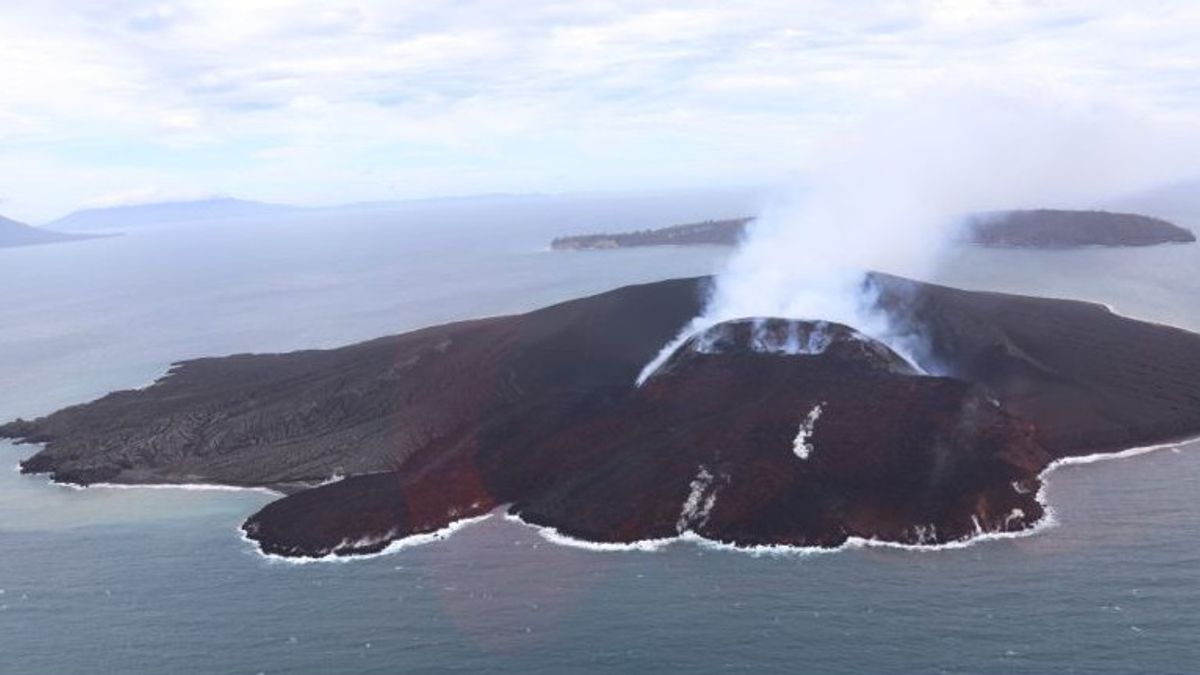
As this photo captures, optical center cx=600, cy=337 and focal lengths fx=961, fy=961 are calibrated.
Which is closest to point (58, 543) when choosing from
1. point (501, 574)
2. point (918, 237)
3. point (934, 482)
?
point (501, 574)

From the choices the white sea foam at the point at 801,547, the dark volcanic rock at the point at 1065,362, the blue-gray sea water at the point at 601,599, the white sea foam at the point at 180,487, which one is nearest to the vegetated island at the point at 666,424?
the dark volcanic rock at the point at 1065,362

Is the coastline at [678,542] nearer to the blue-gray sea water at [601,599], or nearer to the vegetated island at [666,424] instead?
the vegetated island at [666,424]

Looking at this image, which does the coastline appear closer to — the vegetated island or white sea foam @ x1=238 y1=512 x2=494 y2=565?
white sea foam @ x1=238 y1=512 x2=494 y2=565

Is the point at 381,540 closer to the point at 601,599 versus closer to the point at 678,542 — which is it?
the point at 601,599

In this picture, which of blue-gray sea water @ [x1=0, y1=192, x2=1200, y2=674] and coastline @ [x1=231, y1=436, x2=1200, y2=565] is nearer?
blue-gray sea water @ [x1=0, y1=192, x2=1200, y2=674]

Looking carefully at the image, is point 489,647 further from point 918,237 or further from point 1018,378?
point 918,237

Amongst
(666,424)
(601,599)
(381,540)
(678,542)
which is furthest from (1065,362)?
(381,540)

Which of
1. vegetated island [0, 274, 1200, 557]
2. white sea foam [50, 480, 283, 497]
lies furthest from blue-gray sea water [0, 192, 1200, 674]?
vegetated island [0, 274, 1200, 557]

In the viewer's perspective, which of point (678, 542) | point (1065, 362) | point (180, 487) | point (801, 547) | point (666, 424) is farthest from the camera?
point (1065, 362)

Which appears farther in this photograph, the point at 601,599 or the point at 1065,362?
the point at 1065,362
